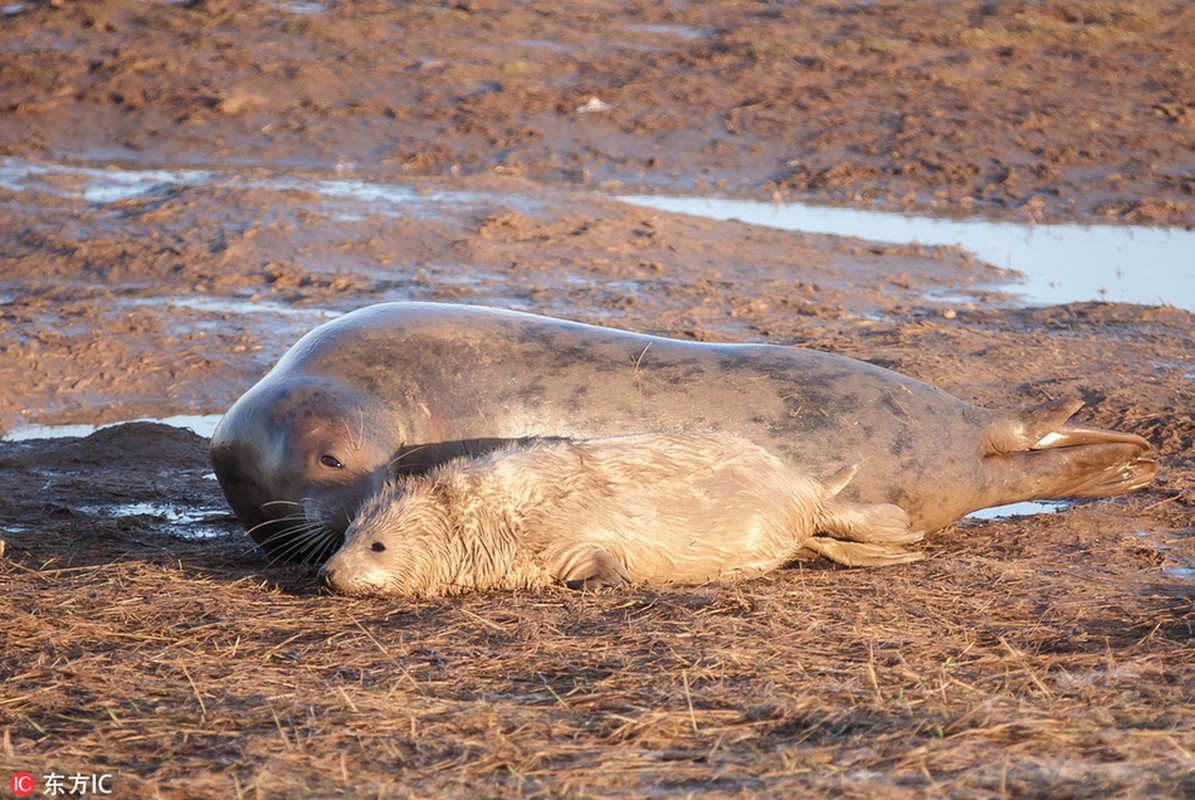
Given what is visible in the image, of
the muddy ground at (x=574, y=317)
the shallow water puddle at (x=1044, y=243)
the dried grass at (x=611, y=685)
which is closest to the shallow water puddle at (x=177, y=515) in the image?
the muddy ground at (x=574, y=317)

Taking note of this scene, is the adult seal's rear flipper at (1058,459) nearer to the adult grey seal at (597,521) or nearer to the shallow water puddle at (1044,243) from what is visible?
the adult grey seal at (597,521)

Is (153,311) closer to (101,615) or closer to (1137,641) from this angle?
(101,615)

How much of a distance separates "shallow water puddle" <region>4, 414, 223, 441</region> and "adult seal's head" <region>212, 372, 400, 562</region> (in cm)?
248

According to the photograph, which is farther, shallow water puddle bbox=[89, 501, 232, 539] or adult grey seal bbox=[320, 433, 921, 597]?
shallow water puddle bbox=[89, 501, 232, 539]

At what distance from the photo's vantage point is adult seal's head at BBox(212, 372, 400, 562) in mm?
6094

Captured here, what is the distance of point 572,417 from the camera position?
6.64m

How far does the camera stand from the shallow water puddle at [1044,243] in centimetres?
1217

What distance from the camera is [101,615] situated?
5.30m

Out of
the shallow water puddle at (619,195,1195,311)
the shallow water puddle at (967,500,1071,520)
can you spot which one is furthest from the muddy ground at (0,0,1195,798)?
the shallow water puddle at (619,195,1195,311)
